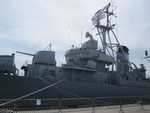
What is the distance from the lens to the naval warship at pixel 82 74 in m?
14.2

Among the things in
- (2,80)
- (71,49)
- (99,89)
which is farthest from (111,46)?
(2,80)

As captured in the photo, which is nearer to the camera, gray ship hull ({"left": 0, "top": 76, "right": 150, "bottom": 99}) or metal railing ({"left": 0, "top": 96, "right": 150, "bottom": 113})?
metal railing ({"left": 0, "top": 96, "right": 150, "bottom": 113})

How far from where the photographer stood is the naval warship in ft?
46.7

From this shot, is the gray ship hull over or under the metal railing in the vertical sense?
over

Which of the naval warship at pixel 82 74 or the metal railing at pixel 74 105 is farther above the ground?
the naval warship at pixel 82 74

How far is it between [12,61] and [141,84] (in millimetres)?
14692

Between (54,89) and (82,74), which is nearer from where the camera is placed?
(54,89)

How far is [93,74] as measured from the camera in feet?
62.0

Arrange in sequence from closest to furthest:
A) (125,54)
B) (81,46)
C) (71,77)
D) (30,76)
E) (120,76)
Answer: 1. (30,76)
2. (71,77)
3. (120,76)
4. (81,46)
5. (125,54)

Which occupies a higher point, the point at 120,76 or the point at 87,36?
the point at 87,36

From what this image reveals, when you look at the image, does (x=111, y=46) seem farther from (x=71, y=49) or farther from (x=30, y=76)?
(x=30, y=76)

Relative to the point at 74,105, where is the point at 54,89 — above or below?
above

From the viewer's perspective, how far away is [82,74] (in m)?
18.2

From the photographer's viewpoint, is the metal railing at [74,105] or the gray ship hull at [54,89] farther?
the gray ship hull at [54,89]
